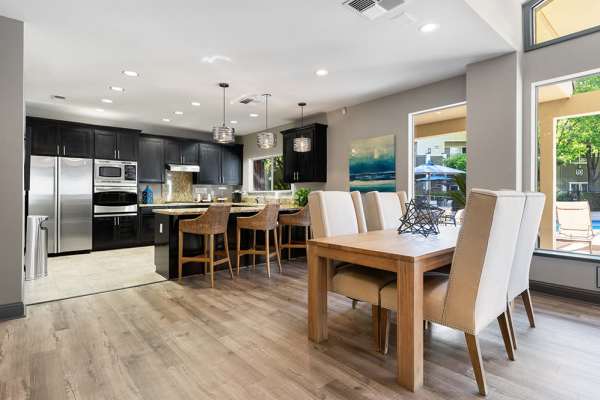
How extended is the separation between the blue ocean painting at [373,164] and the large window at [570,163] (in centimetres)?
190

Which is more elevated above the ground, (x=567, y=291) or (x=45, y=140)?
(x=45, y=140)

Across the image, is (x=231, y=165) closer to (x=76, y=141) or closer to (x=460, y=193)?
(x=76, y=141)

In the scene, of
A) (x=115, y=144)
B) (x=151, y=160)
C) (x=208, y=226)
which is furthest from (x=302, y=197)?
(x=115, y=144)

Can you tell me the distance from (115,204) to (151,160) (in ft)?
4.08

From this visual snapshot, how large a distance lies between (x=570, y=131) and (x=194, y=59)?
4.17 m

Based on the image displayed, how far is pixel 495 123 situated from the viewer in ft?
11.8

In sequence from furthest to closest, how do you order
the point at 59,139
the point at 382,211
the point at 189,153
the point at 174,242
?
1. the point at 189,153
2. the point at 59,139
3. the point at 174,242
4. the point at 382,211

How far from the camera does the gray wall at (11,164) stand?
2746 millimetres

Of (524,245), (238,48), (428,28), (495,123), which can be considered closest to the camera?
(524,245)

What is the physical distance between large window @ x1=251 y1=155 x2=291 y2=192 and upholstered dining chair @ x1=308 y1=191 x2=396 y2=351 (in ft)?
13.9

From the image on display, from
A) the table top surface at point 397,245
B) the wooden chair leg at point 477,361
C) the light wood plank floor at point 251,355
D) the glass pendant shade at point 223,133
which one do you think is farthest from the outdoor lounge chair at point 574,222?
the glass pendant shade at point 223,133

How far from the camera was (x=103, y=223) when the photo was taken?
19.9 feet

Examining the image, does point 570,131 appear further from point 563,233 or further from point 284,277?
point 284,277

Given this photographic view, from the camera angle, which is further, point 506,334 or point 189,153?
point 189,153
